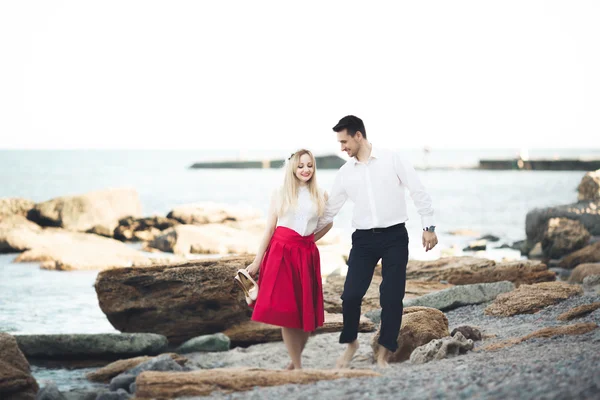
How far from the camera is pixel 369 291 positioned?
32.1ft

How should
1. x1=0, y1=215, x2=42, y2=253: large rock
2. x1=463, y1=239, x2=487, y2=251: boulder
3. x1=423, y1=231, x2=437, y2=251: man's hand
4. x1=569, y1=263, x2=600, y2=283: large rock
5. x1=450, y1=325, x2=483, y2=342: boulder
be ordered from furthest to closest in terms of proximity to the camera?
x1=463, y1=239, x2=487, y2=251: boulder → x1=0, y1=215, x2=42, y2=253: large rock → x1=569, y1=263, x2=600, y2=283: large rock → x1=450, y1=325, x2=483, y2=342: boulder → x1=423, y1=231, x2=437, y2=251: man's hand

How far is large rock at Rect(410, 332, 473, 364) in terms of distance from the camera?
6.01 meters

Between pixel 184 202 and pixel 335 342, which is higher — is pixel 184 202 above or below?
below

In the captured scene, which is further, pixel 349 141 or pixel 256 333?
pixel 256 333

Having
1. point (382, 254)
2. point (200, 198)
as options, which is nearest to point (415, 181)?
point (382, 254)

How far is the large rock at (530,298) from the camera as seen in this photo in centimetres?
823

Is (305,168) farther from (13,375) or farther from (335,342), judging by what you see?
(13,375)

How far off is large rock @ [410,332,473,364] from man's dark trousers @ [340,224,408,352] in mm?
406

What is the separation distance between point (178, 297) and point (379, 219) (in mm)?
3689

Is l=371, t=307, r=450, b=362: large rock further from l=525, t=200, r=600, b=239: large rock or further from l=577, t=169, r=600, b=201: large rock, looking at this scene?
l=577, t=169, r=600, b=201: large rock

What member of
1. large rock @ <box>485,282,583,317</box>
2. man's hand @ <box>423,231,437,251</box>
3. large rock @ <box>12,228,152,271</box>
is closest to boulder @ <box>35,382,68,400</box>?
man's hand @ <box>423,231,437,251</box>

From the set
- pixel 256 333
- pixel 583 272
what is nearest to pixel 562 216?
pixel 583 272

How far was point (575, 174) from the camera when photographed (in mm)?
76250

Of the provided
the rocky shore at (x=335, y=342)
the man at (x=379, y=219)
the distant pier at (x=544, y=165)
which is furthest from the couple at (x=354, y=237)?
the distant pier at (x=544, y=165)
